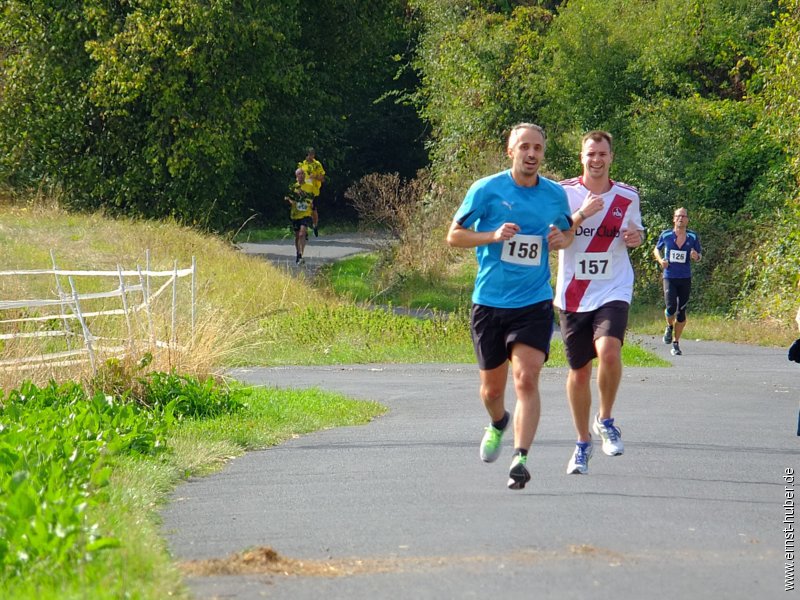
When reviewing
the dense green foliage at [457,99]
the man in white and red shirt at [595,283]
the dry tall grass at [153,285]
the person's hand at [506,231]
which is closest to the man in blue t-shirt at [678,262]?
the dense green foliage at [457,99]

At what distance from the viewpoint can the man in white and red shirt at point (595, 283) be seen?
8891 millimetres

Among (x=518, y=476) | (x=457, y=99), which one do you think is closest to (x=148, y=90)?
(x=457, y=99)

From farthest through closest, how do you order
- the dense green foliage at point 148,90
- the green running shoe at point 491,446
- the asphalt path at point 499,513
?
1. the dense green foliage at point 148,90
2. the green running shoe at point 491,446
3. the asphalt path at point 499,513

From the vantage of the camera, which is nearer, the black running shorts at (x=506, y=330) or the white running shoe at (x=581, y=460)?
the black running shorts at (x=506, y=330)

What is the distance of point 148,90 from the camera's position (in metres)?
31.9

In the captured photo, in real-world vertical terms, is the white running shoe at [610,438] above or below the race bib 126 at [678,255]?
below

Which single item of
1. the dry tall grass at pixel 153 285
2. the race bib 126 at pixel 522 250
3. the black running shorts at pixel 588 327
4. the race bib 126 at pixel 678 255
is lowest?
the dry tall grass at pixel 153 285

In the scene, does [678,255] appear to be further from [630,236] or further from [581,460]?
[581,460]

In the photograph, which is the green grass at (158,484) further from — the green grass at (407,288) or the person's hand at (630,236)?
the green grass at (407,288)

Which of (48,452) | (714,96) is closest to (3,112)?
(714,96)

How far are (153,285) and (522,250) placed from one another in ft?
48.8

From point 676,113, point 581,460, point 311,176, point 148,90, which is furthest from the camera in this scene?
point 148,90

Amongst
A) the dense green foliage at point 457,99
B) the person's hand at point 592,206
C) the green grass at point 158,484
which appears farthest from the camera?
the dense green foliage at point 457,99

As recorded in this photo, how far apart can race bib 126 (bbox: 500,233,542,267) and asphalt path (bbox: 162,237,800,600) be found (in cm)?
131
